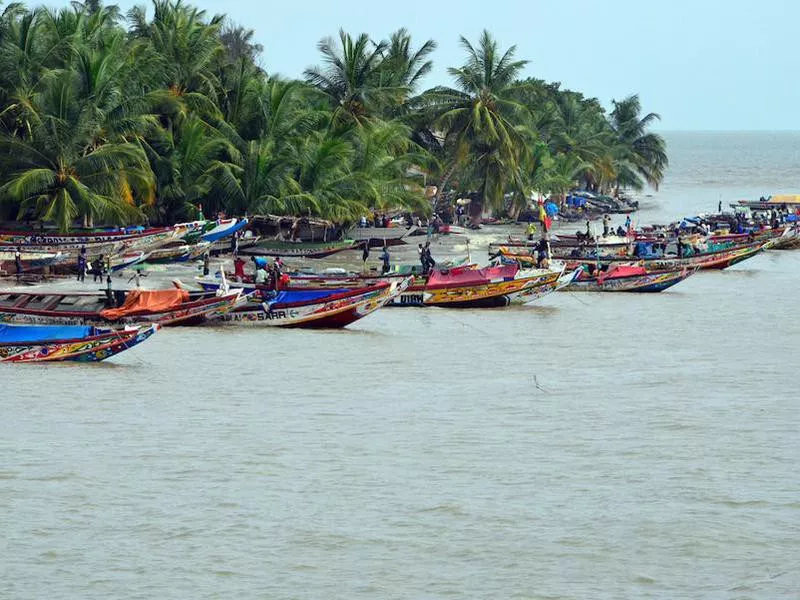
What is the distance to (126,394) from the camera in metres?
23.0

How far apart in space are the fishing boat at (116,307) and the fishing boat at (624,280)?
42.0 ft

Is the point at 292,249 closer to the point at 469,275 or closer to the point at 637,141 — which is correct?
the point at 469,275

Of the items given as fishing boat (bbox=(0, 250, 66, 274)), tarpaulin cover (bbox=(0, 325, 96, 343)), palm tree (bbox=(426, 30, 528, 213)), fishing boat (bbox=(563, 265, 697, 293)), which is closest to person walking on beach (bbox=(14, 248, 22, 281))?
fishing boat (bbox=(0, 250, 66, 274))

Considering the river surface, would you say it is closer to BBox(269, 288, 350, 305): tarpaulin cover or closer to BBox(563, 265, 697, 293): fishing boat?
BBox(269, 288, 350, 305): tarpaulin cover

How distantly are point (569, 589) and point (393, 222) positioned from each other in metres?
38.9

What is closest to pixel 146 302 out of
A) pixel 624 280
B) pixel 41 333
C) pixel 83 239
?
pixel 41 333

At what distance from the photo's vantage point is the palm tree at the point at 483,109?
54.2 metres

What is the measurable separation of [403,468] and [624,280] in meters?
21.5

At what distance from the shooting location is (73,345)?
2425cm

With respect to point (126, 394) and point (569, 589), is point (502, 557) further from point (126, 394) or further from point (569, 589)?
point (126, 394)

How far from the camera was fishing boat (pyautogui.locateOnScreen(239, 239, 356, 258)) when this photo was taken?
4412 centimetres

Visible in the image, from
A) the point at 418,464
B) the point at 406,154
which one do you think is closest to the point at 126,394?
the point at 418,464

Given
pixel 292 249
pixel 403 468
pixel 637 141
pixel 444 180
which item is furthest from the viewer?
pixel 637 141

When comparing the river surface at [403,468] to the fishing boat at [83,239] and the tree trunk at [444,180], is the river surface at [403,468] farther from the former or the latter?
the tree trunk at [444,180]
